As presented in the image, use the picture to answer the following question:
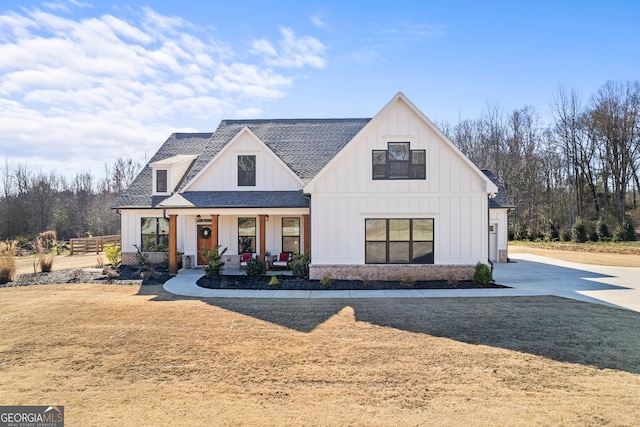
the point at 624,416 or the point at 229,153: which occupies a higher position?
the point at 229,153

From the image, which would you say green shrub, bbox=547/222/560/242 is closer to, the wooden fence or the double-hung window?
the double-hung window

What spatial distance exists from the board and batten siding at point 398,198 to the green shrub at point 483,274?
49cm

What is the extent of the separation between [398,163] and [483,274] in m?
5.23

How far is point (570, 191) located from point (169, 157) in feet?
129

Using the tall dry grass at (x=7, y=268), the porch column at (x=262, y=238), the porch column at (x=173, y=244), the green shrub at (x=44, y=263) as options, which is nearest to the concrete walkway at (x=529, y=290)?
the porch column at (x=173, y=244)

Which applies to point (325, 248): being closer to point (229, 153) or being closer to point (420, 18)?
point (229, 153)

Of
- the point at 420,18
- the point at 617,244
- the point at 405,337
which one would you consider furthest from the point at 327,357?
the point at 617,244

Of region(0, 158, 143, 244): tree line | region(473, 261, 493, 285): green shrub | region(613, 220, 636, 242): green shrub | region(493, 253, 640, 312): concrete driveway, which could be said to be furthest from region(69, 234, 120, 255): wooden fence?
region(613, 220, 636, 242): green shrub

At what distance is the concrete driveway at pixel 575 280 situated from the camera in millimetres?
11750

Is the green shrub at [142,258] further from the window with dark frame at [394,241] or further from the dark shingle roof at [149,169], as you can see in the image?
the window with dark frame at [394,241]

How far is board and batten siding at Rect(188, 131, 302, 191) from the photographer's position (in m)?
16.9

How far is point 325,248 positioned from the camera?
14102mm

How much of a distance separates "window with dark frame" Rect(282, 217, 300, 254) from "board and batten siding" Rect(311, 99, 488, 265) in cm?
296

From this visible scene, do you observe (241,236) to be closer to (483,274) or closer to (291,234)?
(291,234)
